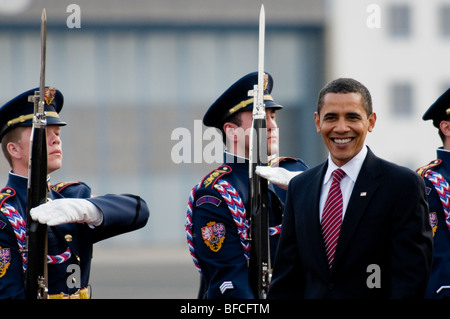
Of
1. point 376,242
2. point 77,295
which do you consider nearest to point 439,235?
Answer: point 376,242

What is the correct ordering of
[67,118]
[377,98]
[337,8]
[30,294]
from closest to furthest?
[30,294], [67,118], [337,8], [377,98]

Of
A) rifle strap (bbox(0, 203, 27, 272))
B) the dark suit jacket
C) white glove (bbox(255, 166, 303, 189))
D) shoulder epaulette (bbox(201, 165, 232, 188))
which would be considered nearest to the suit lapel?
the dark suit jacket

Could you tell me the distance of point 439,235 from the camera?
549 cm

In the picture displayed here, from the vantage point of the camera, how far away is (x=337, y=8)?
24016mm

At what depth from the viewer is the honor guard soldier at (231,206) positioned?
5.22 meters

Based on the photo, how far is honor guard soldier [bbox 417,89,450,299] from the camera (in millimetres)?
5414

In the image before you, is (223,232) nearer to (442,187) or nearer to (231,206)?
(231,206)

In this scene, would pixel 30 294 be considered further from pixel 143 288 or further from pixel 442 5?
pixel 442 5

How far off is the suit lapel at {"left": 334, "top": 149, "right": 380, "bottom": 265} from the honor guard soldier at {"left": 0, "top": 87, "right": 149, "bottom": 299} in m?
1.55

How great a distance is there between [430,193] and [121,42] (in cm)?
1773
